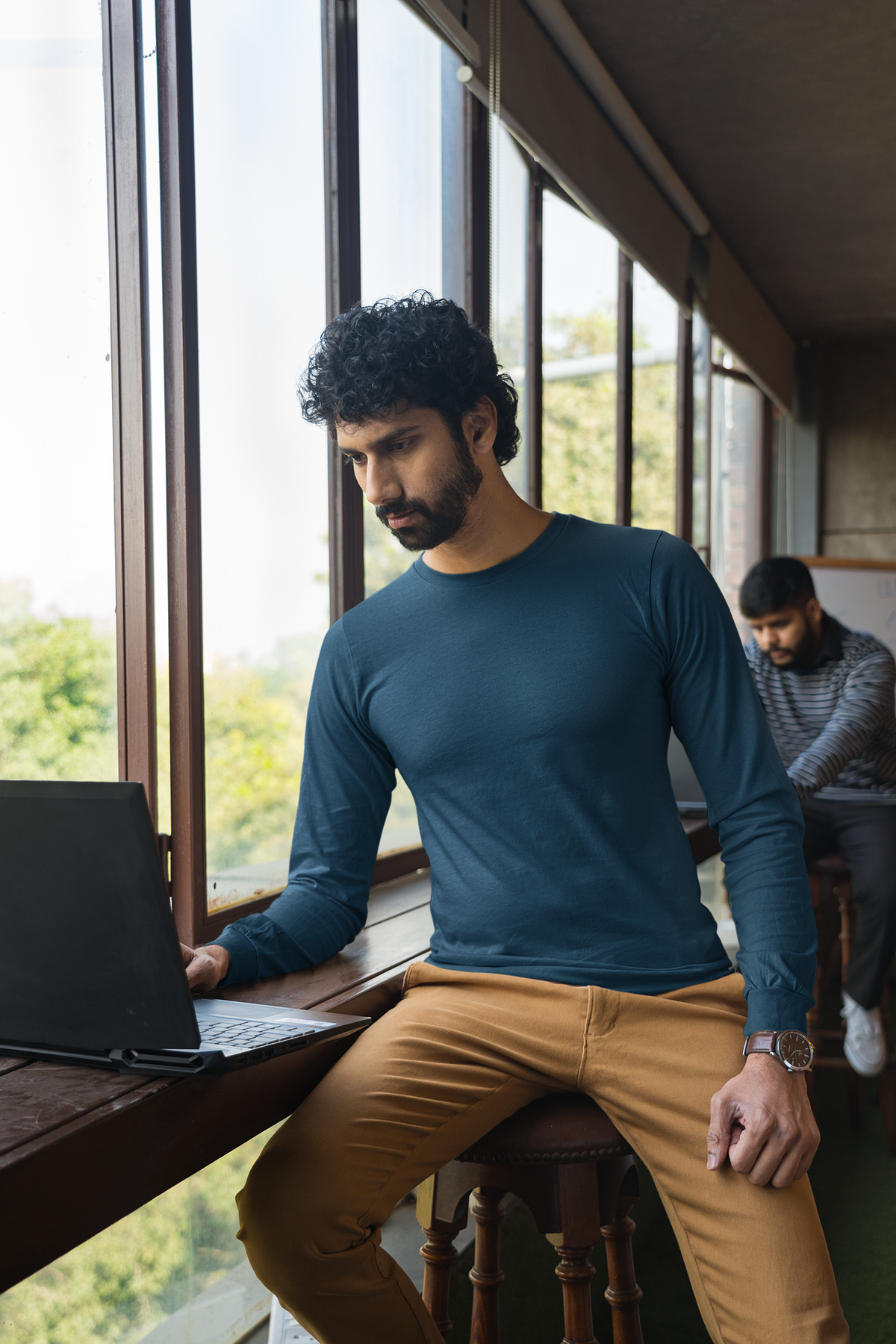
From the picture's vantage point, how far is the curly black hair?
1542 millimetres

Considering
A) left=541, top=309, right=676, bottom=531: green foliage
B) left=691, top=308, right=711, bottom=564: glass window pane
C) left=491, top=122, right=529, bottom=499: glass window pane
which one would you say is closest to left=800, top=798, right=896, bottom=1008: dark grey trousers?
left=541, top=309, right=676, bottom=531: green foliage

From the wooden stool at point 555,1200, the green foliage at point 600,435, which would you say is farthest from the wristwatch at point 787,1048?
the green foliage at point 600,435

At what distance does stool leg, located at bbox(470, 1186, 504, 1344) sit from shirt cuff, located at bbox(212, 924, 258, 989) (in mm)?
460

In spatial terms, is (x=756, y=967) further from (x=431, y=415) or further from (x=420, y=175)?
(x=420, y=175)

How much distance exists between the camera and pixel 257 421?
6.51ft

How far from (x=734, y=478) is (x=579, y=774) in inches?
195

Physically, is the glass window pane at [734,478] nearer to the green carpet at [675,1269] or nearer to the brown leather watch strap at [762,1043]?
the green carpet at [675,1269]

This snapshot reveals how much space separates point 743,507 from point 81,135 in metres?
5.21

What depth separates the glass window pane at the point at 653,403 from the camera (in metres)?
4.13

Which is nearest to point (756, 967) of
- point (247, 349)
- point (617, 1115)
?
point (617, 1115)

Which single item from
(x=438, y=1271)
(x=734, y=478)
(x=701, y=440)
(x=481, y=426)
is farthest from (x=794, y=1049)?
(x=734, y=478)

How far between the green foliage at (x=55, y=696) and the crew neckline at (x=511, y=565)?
0.52 metres

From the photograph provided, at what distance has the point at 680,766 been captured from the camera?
307 cm

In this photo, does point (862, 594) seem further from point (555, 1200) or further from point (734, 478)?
point (555, 1200)
